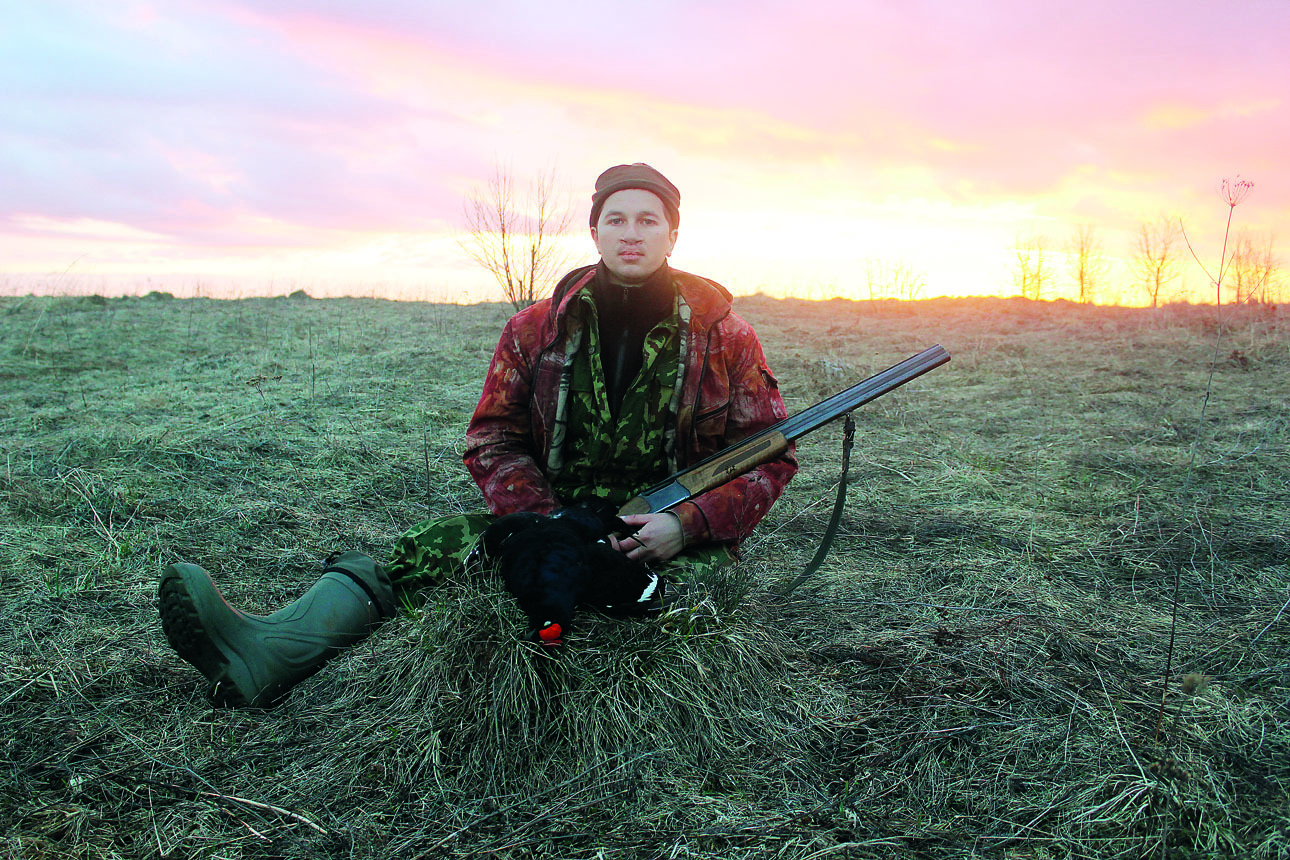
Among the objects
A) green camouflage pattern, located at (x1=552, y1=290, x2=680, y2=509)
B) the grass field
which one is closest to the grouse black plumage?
the grass field

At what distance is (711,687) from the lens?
2.23m

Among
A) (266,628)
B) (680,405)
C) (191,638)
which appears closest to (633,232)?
(680,405)

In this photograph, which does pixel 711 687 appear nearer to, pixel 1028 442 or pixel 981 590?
pixel 981 590

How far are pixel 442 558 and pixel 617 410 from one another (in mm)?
871

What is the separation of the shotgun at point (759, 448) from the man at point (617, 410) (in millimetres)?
65

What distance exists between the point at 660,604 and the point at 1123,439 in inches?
216

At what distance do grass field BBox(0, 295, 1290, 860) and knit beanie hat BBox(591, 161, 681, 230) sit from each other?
4.62ft

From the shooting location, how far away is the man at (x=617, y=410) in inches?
109

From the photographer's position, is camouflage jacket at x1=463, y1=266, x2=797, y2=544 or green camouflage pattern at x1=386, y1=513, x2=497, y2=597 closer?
green camouflage pattern at x1=386, y1=513, x2=497, y2=597

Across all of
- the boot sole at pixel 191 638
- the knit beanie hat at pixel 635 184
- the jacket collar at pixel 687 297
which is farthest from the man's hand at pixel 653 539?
the boot sole at pixel 191 638

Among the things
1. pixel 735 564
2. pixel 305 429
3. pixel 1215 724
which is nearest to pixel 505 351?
pixel 735 564

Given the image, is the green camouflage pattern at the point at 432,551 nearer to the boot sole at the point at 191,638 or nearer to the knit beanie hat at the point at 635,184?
the boot sole at the point at 191,638

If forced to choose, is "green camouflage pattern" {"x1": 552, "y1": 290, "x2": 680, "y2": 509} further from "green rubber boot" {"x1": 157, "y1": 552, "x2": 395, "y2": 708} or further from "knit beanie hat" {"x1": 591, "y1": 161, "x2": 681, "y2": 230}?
"green rubber boot" {"x1": 157, "y1": 552, "x2": 395, "y2": 708}

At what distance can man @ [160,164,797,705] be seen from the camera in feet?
9.11
